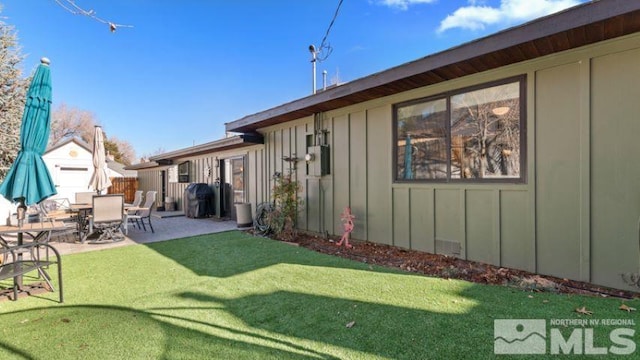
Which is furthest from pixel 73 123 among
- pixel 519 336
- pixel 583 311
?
pixel 583 311

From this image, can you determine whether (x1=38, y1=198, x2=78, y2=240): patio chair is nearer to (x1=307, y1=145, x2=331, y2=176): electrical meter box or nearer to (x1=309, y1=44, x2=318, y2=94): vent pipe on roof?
(x1=307, y1=145, x2=331, y2=176): electrical meter box

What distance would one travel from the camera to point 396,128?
5164mm

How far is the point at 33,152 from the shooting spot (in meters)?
3.58

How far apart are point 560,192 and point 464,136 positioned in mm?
1350

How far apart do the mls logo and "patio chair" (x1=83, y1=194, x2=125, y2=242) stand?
22.5 ft

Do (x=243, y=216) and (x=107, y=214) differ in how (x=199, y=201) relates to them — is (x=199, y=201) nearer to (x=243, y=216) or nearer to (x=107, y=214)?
(x=243, y=216)

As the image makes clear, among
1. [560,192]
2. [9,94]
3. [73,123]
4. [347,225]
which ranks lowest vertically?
[347,225]

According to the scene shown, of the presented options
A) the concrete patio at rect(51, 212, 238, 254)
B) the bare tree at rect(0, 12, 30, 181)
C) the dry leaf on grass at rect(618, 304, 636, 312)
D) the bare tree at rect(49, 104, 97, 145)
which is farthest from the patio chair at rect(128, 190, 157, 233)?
the bare tree at rect(49, 104, 97, 145)

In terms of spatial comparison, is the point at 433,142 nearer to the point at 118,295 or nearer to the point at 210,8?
the point at 118,295

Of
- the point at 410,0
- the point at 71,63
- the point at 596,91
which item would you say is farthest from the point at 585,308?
the point at 71,63

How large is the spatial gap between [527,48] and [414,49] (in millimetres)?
5117

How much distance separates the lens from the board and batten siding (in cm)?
307

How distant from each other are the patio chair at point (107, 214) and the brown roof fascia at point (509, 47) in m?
4.78

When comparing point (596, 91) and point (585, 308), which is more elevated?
point (596, 91)
